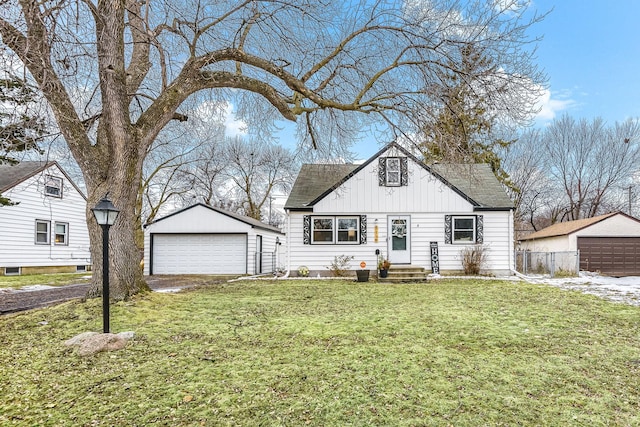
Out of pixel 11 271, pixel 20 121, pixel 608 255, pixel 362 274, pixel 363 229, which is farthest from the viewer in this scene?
pixel 608 255

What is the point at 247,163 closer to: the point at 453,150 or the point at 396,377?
the point at 453,150

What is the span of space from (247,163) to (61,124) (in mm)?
23256

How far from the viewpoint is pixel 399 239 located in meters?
14.5

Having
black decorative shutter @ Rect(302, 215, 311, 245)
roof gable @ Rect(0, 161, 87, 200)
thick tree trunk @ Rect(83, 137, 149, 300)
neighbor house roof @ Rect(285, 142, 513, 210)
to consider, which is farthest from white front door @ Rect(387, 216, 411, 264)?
roof gable @ Rect(0, 161, 87, 200)

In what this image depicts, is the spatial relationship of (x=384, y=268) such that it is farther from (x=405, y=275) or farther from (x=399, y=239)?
(x=399, y=239)

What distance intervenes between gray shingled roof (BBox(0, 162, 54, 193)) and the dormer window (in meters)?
13.1

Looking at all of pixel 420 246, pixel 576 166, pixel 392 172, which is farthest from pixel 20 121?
pixel 576 166

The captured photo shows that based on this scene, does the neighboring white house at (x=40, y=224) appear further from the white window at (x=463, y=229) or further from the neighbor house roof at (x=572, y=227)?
the neighbor house roof at (x=572, y=227)

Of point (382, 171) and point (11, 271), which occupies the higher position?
point (382, 171)

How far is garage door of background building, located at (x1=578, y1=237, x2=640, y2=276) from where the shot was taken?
1664 cm

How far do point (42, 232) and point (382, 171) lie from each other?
14.8 meters

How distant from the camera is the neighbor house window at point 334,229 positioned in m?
14.5

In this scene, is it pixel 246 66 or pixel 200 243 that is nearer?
pixel 246 66

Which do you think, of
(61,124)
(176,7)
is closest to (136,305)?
(61,124)
